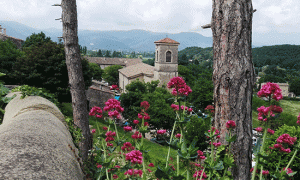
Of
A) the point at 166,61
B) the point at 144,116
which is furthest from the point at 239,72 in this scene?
the point at 166,61

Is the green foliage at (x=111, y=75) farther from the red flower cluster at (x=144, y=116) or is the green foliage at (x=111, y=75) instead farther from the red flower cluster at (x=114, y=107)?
the red flower cluster at (x=144, y=116)

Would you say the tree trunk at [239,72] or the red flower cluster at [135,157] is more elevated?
the tree trunk at [239,72]

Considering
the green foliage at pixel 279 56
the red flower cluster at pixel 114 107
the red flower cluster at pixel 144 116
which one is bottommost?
the red flower cluster at pixel 144 116

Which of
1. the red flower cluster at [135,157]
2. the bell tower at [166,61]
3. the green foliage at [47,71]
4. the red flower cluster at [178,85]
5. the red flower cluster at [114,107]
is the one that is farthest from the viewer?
the bell tower at [166,61]

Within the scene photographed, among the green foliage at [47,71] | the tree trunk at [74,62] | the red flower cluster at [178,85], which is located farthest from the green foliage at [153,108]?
the red flower cluster at [178,85]

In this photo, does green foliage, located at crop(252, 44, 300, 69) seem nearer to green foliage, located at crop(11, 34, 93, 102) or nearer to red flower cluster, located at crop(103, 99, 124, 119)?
green foliage, located at crop(11, 34, 93, 102)

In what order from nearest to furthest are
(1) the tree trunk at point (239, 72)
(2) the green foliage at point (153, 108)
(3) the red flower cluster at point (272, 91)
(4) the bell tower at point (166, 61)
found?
(3) the red flower cluster at point (272, 91)
(1) the tree trunk at point (239, 72)
(2) the green foliage at point (153, 108)
(4) the bell tower at point (166, 61)

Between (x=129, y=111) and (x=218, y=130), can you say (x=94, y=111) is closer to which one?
(x=218, y=130)

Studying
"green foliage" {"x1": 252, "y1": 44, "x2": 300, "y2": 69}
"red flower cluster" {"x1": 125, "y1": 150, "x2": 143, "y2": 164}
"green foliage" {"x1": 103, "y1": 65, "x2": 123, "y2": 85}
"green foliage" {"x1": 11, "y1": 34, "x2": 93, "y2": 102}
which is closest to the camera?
"red flower cluster" {"x1": 125, "y1": 150, "x2": 143, "y2": 164}

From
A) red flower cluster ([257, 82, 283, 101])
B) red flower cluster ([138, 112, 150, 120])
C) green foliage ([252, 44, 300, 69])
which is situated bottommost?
red flower cluster ([138, 112, 150, 120])

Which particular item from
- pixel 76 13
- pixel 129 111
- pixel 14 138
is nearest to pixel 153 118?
pixel 129 111

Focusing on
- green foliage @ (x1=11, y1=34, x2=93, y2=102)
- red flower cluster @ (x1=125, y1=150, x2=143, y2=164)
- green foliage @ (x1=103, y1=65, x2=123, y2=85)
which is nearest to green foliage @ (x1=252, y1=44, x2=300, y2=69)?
green foliage @ (x1=103, y1=65, x2=123, y2=85)

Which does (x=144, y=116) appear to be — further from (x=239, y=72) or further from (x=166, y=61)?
(x=166, y=61)

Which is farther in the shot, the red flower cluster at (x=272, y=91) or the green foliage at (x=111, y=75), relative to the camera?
the green foliage at (x=111, y=75)
